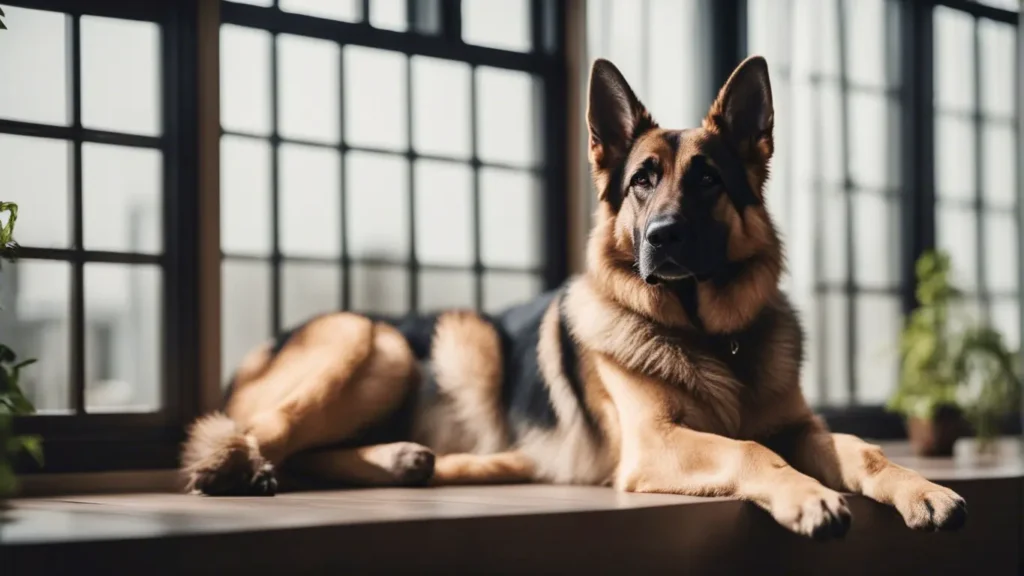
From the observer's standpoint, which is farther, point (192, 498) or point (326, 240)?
point (326, 240)

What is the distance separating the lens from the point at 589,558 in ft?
6.86

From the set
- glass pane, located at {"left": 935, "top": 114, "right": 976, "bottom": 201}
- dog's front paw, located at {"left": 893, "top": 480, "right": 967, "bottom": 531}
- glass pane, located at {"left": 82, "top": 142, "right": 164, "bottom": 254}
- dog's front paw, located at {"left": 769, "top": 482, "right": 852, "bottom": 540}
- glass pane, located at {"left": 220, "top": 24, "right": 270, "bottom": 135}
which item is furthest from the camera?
glass pane, located at {"left": 935, "top": 114, "right": 976, "bottom": 201}

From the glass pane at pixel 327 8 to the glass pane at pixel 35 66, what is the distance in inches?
26.0

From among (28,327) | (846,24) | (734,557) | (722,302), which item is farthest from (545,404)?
(846,24)

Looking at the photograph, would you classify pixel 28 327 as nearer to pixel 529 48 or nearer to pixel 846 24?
pixel 529 48

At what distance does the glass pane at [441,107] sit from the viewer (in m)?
3.38

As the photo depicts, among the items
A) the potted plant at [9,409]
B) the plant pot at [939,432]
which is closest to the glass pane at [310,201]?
the potted plant at [9,409]

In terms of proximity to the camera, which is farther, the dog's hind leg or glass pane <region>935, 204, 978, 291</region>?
glass pane <region>935, 204, 978, 291</region>

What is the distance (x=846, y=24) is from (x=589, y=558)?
3.03 meters

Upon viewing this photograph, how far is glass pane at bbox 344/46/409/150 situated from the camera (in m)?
3.25

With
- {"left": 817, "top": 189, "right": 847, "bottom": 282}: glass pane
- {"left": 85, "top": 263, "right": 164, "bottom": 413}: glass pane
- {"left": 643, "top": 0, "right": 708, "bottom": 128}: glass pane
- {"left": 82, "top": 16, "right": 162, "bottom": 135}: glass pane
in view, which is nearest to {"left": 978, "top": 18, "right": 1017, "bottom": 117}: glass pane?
{"left": 817, "top": 189, "right": 847, "bottom": 282}: glass pane

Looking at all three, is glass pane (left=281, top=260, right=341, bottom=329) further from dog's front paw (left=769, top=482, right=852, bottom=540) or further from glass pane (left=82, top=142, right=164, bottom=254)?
dog's front paw (left=769, top=482, right=852, bottom=540)

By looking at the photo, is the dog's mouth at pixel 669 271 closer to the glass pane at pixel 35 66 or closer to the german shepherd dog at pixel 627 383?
the german shepherd dog at pixel 627 383

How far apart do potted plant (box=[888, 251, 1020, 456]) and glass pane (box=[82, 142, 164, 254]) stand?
8.87 ft
